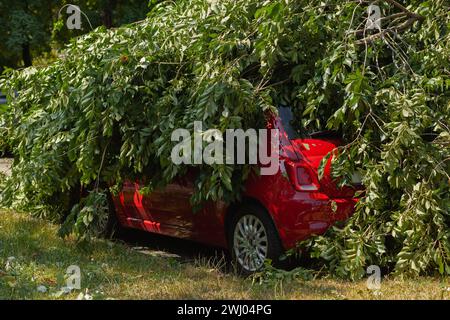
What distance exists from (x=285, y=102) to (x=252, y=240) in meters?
1.36

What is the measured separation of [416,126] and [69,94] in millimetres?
3567

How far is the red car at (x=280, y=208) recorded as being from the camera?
6.42 metres

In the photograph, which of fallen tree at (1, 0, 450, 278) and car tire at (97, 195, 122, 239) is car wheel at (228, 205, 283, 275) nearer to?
fallen tree at (1, 0, 450, 278)

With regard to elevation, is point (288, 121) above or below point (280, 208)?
above

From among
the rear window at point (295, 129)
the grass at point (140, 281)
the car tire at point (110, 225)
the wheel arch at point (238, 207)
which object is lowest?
the grass at point (140, 281)

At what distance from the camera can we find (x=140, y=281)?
6176mm

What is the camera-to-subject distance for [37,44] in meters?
23.4

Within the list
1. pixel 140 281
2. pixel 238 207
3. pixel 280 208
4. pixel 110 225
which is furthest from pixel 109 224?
pixel 280 208

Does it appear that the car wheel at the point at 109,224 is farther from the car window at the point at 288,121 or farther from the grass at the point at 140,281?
the car window at the point at 288,121

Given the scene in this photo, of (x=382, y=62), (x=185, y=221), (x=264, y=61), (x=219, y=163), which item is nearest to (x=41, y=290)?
(x=219, y=163)

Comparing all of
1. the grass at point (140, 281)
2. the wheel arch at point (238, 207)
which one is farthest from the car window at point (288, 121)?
the grass at point (140, 281)

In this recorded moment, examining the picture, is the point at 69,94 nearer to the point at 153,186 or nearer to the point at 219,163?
the point at 153,186

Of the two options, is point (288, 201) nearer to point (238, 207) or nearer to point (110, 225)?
point (238, 207)

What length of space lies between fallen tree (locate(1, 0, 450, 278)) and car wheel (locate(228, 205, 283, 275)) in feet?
1.09
